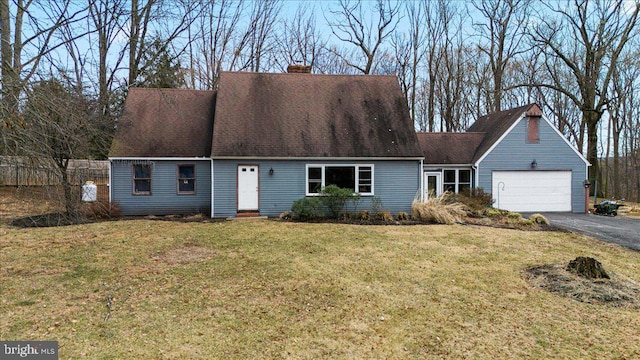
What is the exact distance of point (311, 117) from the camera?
1653cm

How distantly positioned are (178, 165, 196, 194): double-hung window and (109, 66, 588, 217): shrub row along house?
0.14 ft

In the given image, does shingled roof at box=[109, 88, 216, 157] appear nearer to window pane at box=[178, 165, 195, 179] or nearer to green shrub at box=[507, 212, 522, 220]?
window pane at box=[178, 165, 195, 179]

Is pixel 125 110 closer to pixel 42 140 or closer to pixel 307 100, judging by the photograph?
pixel 307 100

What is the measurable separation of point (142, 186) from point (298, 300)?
11.8m

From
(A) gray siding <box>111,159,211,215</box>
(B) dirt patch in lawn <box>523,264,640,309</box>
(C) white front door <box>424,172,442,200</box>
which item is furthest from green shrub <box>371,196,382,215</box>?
(B) dirt patch in lawn <box>523,264,640,309</box>

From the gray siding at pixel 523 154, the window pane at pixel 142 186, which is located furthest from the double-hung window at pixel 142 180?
the gray siding at pixel 523 154

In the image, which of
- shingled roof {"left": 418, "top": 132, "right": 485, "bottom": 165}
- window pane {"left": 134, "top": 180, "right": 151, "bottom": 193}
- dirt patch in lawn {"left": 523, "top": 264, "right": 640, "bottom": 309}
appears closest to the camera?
dirt patch in lawn {"left": 523, "top": 264, "right": 640, "bottom": 309}

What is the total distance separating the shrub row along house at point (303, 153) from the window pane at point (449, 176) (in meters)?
0.05

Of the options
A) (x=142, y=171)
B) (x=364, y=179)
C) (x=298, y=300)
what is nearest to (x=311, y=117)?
(x=364, y=179)

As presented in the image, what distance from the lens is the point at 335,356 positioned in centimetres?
445

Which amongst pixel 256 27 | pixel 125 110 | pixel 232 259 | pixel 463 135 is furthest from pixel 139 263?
pixel 256 27

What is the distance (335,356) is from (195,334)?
1810 millimetres

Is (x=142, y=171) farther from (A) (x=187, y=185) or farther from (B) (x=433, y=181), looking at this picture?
(B) (x=433, y=181)

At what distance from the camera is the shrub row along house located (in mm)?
15148
